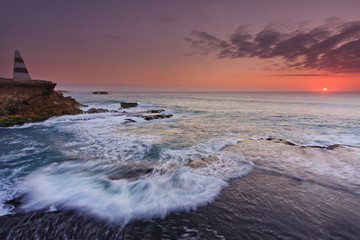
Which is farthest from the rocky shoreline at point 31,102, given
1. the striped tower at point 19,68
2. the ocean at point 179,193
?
the ocean at point 179,193

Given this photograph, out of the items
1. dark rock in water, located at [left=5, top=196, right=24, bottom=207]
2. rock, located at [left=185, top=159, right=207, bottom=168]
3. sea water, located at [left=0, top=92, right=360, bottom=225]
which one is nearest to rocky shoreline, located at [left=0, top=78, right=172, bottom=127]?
sea water, located at [left=0, top=92, right=360, bottom=225]

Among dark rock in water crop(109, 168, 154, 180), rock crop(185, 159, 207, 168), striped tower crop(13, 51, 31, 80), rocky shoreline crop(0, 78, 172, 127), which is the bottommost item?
dark rock in water crop(109, 168, 154, 180)

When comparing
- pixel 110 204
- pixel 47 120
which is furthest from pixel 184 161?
pixel 47 120

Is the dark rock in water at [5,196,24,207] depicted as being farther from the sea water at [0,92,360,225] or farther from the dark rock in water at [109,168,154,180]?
the dark rock in water at [109,168,154,180]

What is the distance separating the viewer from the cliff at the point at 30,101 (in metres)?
17.2

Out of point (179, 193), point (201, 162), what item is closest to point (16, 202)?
point (179, 193)

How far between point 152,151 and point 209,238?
577 centimetres

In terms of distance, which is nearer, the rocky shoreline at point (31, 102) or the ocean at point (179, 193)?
the ocean at point (179, 193)

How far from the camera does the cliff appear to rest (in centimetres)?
1725

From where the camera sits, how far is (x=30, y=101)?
1906 cm

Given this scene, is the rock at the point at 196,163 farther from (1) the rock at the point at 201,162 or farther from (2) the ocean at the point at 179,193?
(2) the ocean at the point at 179,193

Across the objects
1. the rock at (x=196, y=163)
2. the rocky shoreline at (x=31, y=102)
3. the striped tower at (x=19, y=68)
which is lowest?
the rock at (x=196, y=163)

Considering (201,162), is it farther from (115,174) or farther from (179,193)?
(115,174)

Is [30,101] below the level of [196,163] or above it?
above
